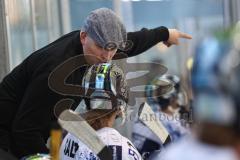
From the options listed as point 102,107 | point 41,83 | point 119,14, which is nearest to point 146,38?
point 41,83

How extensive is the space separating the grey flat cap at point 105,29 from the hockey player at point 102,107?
0.95ft

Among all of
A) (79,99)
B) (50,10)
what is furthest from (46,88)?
(50,10)

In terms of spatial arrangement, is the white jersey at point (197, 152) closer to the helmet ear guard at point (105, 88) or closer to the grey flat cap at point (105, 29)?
the helmet ear guard at point (105, 88)

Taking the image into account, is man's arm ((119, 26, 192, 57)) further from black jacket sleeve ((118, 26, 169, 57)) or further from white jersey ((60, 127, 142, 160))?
white jersey ((60, 127, 142, 160))

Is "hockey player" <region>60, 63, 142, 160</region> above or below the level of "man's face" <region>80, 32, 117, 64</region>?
below

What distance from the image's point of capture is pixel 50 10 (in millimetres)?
3588

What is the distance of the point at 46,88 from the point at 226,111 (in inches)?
47.3

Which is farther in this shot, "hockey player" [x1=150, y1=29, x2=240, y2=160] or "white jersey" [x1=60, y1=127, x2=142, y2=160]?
"white jersey" [x1=60, y1=127, x2=142, y2=160]

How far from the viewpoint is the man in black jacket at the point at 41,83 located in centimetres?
202

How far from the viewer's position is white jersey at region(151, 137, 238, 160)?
886mm

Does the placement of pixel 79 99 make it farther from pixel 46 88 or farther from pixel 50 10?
pixel 50 10

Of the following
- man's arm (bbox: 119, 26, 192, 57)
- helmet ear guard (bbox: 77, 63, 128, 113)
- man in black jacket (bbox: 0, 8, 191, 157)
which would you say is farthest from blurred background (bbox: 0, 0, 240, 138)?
helmet ear guard (bbox: 77, 63, 128, 113)

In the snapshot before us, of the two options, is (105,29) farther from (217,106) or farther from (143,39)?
(217,106)

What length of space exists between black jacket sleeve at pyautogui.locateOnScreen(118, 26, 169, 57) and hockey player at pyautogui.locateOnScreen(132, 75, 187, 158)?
1.40 ft
